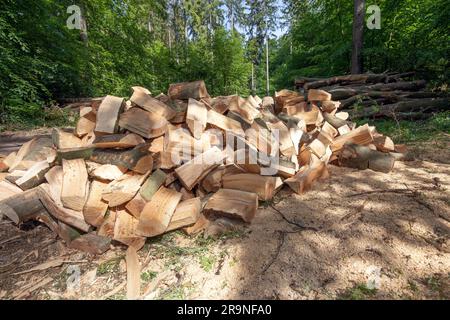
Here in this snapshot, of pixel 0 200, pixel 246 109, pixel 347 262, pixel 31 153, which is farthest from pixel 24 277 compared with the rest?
pixel 246 109

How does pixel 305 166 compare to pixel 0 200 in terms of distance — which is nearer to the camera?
pixel 0 200

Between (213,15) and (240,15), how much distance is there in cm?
356

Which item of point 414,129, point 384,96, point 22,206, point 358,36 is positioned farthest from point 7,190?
point 358,36

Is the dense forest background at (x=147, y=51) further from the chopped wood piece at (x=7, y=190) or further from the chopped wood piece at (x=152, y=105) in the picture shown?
the chopped wood piece at (x=152, y=105)

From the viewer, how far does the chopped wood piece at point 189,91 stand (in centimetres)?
254

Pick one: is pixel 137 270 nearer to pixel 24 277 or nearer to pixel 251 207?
pixel 24 277

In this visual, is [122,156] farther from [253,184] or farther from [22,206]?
[253,184]

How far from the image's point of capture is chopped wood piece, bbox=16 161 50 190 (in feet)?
6.56

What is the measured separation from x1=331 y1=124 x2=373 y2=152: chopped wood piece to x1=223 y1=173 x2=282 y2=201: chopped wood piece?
46.9 inches

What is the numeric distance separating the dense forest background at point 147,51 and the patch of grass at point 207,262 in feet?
21.2

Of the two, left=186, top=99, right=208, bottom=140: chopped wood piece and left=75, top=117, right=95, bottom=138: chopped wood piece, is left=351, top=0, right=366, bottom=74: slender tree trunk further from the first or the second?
left=75, top=117, right=95, bottom=138: chopped wood piece

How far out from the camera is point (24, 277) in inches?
59.0

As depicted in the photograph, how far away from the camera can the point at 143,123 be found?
7.19ft

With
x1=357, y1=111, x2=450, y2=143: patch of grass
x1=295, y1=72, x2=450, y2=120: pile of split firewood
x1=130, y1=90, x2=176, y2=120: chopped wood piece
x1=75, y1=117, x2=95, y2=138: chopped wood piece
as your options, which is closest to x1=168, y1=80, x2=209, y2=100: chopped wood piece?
x1=130, y1=90, x2=176, y2=120: chopped wood piece
